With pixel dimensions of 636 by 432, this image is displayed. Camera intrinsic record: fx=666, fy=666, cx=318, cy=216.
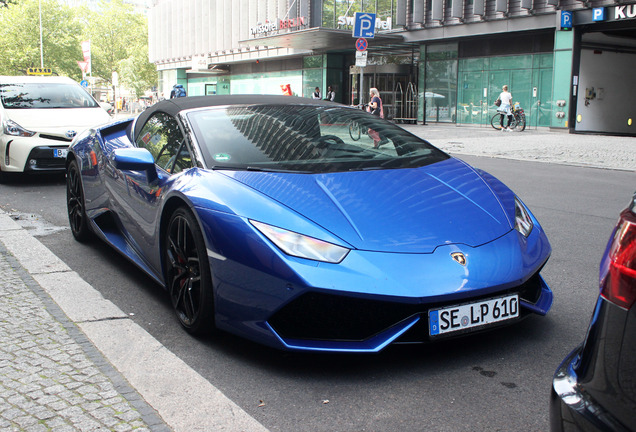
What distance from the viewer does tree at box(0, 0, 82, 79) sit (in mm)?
66312

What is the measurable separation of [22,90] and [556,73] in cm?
1974

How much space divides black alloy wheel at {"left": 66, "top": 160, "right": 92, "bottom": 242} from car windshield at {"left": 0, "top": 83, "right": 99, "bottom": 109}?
4.73 meters

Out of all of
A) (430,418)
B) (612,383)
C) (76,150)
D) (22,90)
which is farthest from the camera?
(22,90)

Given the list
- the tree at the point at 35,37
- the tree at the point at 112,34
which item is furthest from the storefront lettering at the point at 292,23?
the tree at the point at 112,34

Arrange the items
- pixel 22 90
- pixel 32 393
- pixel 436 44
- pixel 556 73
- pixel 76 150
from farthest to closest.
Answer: pixel 436 44 → pixel 556 73 → pixel 22 90 → pixel 76 150 → pixel 32 393

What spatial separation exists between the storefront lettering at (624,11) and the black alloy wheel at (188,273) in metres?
22.2

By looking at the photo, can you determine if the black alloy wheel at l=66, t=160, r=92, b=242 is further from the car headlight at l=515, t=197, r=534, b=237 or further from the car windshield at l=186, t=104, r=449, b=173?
the car headlight at l=515, t=197, r=534, b=237

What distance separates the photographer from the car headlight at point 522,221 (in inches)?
134

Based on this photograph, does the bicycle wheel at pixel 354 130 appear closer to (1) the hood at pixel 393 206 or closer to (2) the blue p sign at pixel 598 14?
(1) the hood at pixel 393 206

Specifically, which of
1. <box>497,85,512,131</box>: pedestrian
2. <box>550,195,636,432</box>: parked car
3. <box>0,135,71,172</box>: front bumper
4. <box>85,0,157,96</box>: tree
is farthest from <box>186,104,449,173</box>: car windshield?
<box>85,0,157,96</box>: tree

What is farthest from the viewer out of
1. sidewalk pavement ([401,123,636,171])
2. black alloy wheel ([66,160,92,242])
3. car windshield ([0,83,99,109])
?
sidewalk pavement ([401,123,636,171])

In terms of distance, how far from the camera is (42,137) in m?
9.27

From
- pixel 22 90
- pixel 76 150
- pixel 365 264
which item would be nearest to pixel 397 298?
pixel 365 264

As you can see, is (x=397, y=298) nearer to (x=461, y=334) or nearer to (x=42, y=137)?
(x=461, y=334)
